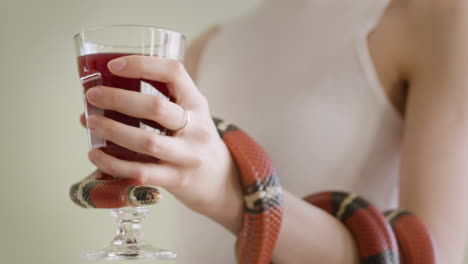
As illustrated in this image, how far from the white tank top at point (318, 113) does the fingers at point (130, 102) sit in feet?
2.20

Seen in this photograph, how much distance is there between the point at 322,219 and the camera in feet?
3.15

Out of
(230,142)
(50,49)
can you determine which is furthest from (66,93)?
(230,142)

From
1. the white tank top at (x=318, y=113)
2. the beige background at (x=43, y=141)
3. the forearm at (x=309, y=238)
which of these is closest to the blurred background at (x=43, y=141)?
the beige background at (x=43, y=141)

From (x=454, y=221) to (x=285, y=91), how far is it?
19.4 inches

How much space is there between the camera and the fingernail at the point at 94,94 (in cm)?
62

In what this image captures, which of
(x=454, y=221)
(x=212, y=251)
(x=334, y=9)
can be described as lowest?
(x=212, y=251)

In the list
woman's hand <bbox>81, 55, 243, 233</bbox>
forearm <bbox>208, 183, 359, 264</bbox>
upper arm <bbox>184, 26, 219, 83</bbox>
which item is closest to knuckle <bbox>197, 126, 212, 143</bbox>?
woman's hand <bbox>81, 55, 243, 233</bbox>

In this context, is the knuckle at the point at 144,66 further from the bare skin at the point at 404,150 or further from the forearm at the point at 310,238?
the forearm at the point at 310,238

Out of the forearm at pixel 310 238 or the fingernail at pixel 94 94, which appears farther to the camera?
the forearm at pixel 310 238

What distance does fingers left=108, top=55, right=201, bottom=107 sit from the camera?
24.4 inches

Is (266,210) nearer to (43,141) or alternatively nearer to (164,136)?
(164,136)

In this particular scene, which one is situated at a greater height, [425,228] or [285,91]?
[285,91]

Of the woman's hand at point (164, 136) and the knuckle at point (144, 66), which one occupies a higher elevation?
the knuckle at point (144, 66)

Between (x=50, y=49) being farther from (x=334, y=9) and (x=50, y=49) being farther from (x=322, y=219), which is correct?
(x=322, y=219)
